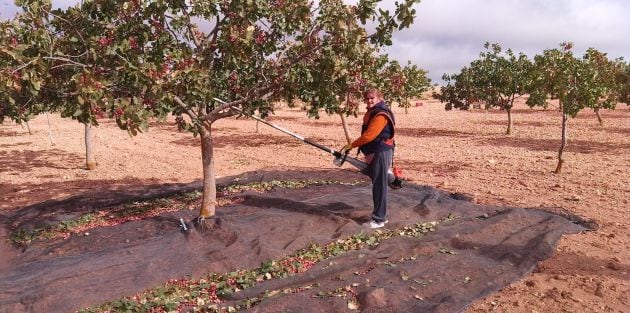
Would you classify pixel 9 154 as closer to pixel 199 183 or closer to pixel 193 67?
pixel 199 183

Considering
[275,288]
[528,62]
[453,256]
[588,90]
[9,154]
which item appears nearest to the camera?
[275,288]

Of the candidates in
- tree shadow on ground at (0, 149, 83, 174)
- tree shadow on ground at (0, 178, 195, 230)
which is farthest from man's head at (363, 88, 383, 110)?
tree shadow on ground at (0, 149, 83, 174)

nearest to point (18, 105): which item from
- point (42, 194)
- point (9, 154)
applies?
point (42, 194)

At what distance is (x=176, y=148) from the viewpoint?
20.6 metres

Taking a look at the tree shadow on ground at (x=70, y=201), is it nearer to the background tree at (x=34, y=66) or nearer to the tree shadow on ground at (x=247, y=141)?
the background tree at (x=34, y=66)

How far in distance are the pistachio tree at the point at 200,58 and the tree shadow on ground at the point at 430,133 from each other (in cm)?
1798

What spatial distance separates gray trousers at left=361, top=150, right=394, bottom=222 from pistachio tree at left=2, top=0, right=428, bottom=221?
3.66 feet

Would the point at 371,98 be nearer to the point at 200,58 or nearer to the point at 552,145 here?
the point at 200,58

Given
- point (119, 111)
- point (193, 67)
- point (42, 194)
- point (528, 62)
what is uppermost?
point (528, 62)

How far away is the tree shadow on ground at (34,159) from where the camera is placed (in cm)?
1620

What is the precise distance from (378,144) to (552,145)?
15263mm

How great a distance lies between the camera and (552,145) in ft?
64.2

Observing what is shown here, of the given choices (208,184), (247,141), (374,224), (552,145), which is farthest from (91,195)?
(552,145)

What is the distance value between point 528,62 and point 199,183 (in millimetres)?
18513
